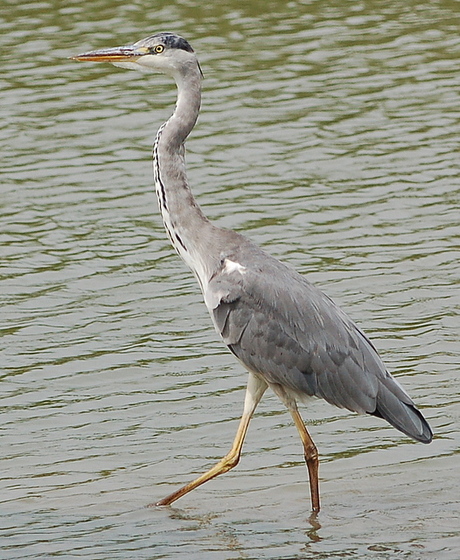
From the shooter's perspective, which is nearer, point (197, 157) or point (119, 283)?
point (119, 283)

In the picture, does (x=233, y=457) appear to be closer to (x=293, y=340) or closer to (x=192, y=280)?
(x=293, y=340)

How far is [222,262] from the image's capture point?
6906 mm

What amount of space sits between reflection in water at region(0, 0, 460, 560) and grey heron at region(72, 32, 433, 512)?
50cm

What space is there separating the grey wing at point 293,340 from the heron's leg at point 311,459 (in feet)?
0.59

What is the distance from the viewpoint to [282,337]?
6895 mm

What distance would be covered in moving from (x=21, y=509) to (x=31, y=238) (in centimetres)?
451

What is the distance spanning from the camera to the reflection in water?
6980 millimetres

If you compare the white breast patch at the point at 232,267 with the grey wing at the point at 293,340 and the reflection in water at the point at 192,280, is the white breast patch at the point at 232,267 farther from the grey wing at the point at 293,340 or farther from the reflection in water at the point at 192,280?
the reflection in water at the point at 192,280

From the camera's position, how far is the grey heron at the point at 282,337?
22.4ft

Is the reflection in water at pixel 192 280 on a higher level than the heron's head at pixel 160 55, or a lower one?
lower

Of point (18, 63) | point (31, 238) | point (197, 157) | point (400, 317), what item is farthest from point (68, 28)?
point (400, 317)

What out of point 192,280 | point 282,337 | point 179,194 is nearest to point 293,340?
point 282,337

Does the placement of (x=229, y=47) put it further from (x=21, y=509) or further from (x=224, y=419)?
(x=21, y=509)

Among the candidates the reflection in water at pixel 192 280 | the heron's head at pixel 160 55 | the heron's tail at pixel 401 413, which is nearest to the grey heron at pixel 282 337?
the heron's tail at pixel 401 413
